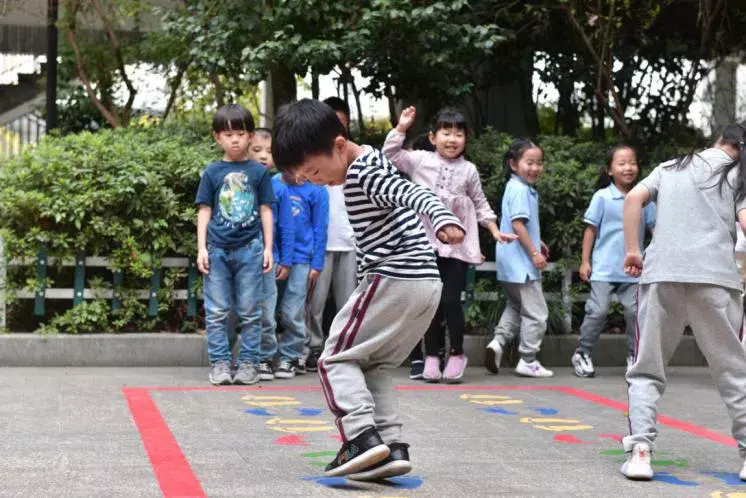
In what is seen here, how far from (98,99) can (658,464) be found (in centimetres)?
947

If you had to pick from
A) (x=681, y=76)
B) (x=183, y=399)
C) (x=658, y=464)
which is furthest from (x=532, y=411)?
(x=681, y=76)

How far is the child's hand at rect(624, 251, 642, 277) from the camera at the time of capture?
5.33 metres

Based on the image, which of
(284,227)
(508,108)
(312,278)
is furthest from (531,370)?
(508,108)

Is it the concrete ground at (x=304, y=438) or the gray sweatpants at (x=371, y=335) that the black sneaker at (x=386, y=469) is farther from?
the gray sweatpants at (x=371, y=335)

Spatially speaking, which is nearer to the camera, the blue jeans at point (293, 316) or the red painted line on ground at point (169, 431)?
the red painted line on ground at point (169, 431)

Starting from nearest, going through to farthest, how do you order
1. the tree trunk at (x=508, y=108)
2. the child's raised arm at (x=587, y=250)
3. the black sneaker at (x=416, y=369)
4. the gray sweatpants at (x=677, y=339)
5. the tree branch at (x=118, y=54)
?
1. the gray sweatpants at (x=677, y=339)
2. the black sneaker at (x=416, y=369)
3. the child's raised arm at (x=587, y=250)
4. the tree branch at (x=118, y=54)
5. the tree trunk at (x=508, y=108)

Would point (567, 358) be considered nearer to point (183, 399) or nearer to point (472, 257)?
point (472, 257)

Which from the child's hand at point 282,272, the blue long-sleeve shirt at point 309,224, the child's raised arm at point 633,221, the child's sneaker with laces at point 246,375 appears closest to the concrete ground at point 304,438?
the child's sneaker with laces at point 246,375

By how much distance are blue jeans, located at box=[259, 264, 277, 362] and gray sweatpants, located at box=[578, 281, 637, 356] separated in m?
2.22

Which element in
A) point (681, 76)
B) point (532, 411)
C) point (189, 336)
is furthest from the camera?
point (681, 76)

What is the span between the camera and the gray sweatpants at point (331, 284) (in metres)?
8.54

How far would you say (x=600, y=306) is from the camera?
28.5 feet

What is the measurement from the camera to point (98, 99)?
1349 centimetres

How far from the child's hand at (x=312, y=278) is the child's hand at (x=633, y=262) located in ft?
10.8
